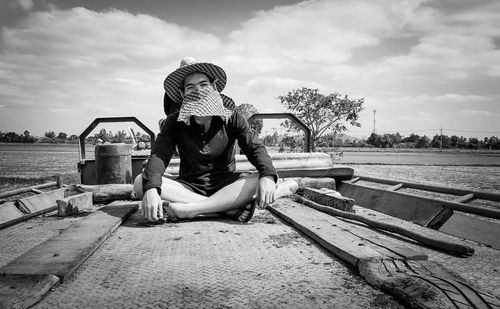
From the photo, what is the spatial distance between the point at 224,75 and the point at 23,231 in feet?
6.08

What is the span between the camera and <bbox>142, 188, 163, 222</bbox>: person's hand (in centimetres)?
182

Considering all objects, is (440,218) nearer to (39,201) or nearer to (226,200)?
(226,200)

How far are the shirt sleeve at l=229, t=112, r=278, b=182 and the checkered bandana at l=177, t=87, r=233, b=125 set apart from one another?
0.10m

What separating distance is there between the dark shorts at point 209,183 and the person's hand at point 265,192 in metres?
0.35

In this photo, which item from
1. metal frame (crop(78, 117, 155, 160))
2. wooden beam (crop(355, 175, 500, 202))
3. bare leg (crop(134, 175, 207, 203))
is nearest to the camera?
bare leg (crop(134, 175, 207, 203))

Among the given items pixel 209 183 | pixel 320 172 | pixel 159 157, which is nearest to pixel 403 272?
pixel 209 183

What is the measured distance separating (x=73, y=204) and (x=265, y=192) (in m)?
→ 1.87

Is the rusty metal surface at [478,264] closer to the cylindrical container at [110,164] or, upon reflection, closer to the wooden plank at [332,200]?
the wooden plank at [332,200]

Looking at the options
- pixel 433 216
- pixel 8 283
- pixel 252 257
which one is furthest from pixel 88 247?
pixel 433 216

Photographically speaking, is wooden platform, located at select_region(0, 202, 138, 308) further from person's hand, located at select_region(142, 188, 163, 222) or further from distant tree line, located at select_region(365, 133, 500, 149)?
distant tree line, located at select_region(365, 133, 500, 149)

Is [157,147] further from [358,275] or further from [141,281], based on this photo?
[358,275]

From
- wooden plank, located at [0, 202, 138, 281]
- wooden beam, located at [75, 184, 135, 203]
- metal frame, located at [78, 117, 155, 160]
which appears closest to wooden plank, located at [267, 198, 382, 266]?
wooden plank, located at [0, 202, 138, 281]

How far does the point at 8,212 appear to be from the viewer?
2.75 m

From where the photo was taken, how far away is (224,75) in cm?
243
